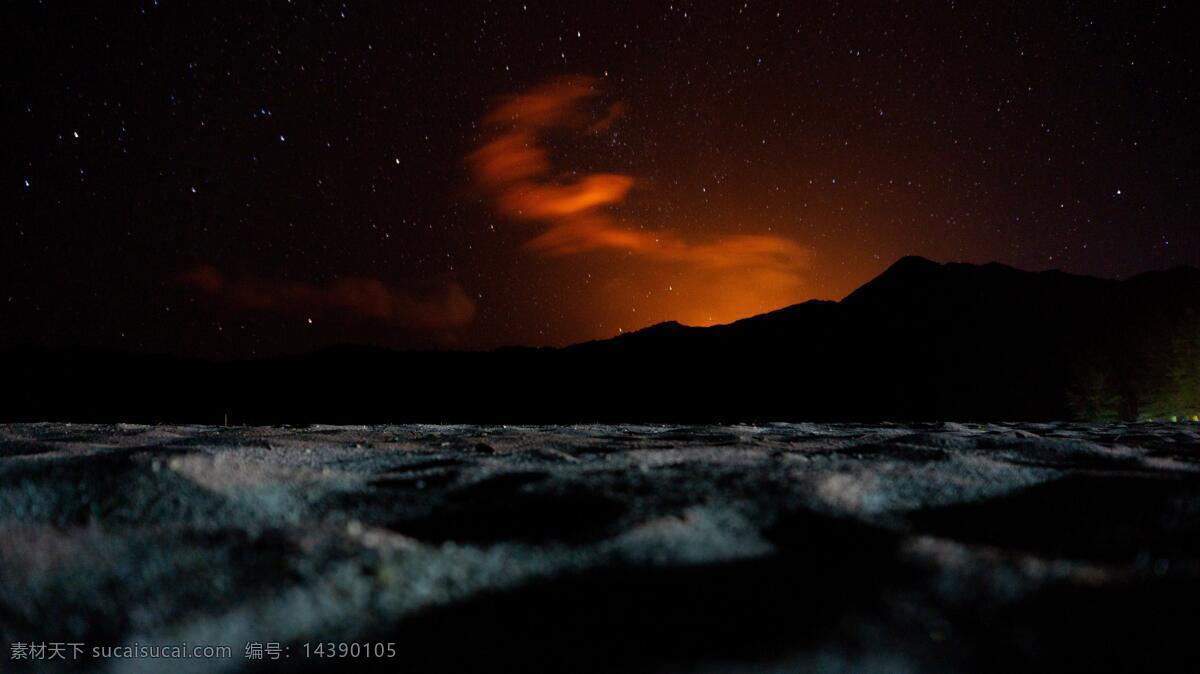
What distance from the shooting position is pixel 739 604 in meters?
0.70

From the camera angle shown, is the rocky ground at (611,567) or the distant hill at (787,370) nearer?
the rocky ground at (611,567)

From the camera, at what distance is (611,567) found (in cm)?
80

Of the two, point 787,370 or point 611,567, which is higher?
point 787,370

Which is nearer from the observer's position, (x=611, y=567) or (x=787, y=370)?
(x=611, y=567)

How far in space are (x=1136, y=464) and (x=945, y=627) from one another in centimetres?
141

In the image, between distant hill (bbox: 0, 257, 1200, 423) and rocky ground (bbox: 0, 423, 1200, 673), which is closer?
rocky ground (bbox: 0, 423, 1200, 673)

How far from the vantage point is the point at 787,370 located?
3519 centimetres

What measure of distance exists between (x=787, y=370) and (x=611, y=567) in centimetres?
3626

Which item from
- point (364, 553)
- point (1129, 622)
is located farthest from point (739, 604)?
point (364, 553)

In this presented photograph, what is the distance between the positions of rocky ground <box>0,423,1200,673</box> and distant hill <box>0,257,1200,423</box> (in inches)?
1159

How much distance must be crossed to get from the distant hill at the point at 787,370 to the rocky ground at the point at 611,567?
29431 millimetres

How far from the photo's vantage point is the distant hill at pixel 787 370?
29344mm

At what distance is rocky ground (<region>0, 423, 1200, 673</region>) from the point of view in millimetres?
620

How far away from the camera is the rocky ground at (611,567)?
620 millimetres
